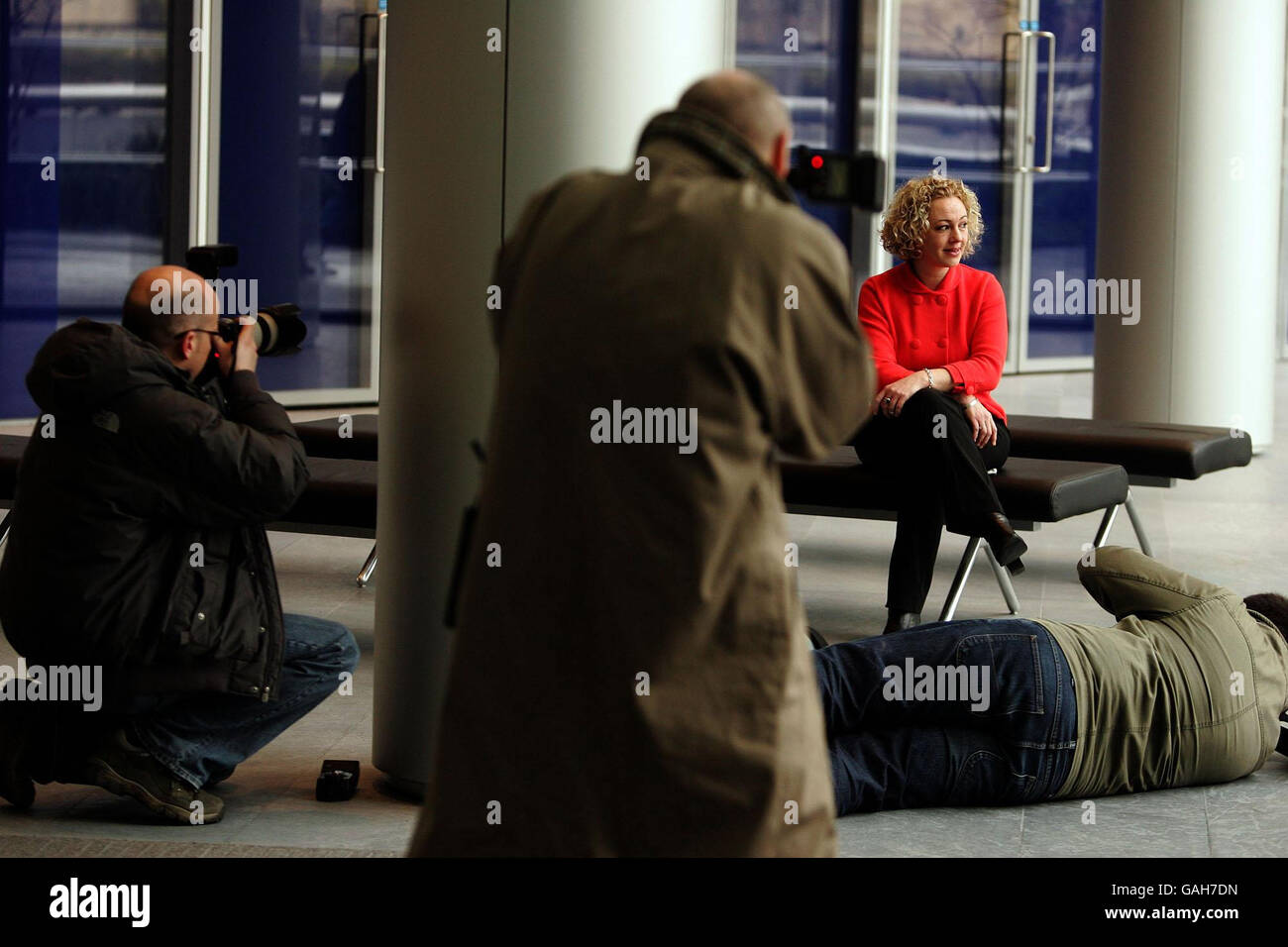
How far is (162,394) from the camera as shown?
11.2ft

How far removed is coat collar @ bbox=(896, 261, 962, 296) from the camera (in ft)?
18.4

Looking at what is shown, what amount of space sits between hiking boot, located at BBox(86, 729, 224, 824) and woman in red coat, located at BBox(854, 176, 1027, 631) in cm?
222

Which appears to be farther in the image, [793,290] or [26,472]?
[26,472]

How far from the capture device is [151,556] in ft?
11.3

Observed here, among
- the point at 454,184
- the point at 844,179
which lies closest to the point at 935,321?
the point at 454,184

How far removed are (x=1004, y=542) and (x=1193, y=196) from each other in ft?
16.7

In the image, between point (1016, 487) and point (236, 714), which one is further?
point (1016, 487)

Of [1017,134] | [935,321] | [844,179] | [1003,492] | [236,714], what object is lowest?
[236,714]

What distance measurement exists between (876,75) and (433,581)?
33.8ft

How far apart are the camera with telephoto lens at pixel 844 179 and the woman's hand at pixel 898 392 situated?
2.91 metres

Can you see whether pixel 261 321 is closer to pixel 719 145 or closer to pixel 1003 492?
pixel 719 145

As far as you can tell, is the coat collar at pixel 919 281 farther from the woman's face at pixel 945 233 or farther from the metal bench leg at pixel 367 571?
the metal bench leg at pixel 367 571
